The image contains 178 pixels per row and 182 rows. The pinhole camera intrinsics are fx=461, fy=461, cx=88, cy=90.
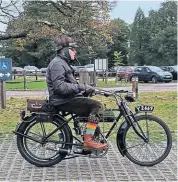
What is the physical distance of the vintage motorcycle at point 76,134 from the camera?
20.3 ft

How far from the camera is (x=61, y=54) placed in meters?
6.16

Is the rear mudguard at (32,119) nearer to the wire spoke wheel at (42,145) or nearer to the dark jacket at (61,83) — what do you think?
the wire spoke wheel at (42,145)

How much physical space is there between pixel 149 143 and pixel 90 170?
3.19ft

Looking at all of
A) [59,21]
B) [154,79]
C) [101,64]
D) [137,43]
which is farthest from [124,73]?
[137,43]

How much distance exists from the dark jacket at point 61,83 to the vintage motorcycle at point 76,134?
0.19 m

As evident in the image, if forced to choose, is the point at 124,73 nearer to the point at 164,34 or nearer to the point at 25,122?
the point at 25,122

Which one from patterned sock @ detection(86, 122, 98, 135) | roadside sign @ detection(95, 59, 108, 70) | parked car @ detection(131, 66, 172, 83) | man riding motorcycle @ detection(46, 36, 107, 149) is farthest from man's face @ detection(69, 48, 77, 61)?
parked car @ detection(131, 66, 172, 83)

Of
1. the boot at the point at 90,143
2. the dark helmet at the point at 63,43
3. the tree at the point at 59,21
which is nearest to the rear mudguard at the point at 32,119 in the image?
the boot at the point at 90,143

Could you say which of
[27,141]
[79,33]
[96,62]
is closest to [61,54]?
[27,141]

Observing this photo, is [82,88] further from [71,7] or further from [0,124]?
[71,7]

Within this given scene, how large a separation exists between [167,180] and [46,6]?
17.5m

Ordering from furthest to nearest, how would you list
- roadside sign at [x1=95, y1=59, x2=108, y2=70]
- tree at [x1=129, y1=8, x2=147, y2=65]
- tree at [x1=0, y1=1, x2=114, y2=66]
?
tree at [x1=129, y1=8, x2=147, y2=65], roadside sign at [x1=95, y1=59, x2=108, y2=70], tree at [x1=0, y1=1, x2=114, y2=66]

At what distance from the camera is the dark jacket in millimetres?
5930

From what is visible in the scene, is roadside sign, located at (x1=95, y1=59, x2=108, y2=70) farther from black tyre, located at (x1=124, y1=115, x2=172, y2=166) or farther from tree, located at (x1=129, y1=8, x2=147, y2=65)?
tree, located at (x1=129, y1=8, x2=147, y2=65)
